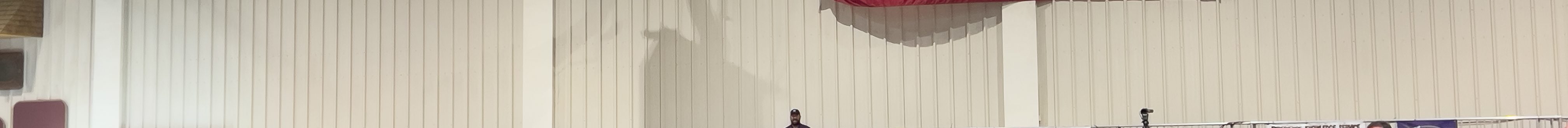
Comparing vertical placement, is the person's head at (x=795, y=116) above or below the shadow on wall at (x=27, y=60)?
below

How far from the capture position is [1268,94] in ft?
11.5

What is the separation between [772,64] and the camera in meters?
3.93

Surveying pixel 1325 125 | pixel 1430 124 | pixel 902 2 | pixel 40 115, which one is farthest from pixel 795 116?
pixel 40 115

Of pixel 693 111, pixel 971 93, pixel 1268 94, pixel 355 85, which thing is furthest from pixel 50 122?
pixel 1268 94

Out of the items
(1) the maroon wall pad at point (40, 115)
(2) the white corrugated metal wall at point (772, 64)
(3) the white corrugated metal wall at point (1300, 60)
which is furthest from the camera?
(1) the maroon wall pad at point (40, 115)

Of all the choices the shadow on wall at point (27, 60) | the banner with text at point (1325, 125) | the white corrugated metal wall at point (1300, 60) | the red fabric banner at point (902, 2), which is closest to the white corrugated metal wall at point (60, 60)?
the shadow on wall at point (27, 60)

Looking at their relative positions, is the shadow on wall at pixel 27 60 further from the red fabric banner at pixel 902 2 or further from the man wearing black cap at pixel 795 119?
the red fabric banner at pixel 902 2

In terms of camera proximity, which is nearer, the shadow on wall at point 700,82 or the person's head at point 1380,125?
the person's head at point 1380,125

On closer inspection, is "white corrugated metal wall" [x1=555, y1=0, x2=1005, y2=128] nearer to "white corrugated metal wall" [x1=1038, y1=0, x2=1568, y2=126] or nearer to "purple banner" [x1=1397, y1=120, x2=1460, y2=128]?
"white corrugated metal wall" [x1=1038, y1=0, x2=1568, y2=126]

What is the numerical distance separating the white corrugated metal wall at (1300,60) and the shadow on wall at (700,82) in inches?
32.6

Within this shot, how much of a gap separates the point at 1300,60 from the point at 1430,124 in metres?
0.46

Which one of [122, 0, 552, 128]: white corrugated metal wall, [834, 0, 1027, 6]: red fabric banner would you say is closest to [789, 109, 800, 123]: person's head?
[834, 0, 1027, 6]: red fabric banner

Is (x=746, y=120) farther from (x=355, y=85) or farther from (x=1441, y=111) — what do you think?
(x=1441, y=111)

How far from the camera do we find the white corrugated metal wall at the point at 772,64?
3777 mm
